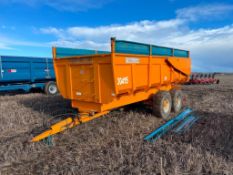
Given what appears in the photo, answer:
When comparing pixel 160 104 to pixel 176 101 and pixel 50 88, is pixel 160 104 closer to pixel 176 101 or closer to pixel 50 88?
pixel 176 101

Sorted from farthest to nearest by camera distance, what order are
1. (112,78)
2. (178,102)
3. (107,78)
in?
(178,102)
(107,78)
(112,78)

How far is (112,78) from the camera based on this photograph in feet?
11.9

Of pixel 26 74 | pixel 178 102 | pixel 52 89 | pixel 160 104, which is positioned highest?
pixel 26 74

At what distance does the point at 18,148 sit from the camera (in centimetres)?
336

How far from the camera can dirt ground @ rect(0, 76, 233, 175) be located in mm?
2746

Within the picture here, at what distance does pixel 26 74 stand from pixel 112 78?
23.1 ft

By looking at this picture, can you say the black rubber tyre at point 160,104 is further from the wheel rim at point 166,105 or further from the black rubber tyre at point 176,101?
the black rubber tyre at point 176,101

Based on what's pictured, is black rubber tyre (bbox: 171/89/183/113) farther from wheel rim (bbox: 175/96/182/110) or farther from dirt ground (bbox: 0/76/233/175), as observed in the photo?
dirt ground (bbox: 0/76/233/175)

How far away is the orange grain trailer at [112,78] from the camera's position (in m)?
3.69

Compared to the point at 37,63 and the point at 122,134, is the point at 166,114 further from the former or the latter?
the point at 37,63

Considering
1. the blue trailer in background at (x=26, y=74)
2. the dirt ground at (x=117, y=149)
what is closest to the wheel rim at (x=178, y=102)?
the dirt ground at (x=117, y=149)

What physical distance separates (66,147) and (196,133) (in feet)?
8.88

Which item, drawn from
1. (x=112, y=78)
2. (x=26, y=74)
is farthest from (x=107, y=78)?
(x=26, y=74)

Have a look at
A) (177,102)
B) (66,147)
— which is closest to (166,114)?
(177,102)
